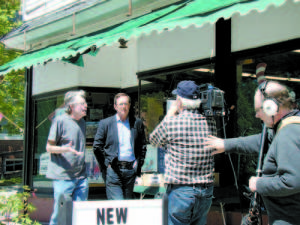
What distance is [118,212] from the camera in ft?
8.81

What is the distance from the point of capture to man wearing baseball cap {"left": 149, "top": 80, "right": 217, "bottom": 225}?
333 cm

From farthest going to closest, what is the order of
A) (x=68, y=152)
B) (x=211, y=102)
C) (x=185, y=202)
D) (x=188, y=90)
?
(x=68, y=152)
(x=211, y=102)
(x=188, y=90)
(x=185, y=202)

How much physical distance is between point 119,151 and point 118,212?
7.34 feet

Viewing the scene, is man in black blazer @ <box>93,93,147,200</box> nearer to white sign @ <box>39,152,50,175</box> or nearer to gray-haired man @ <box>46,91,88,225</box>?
gray-haired man @ <box>46,91,88,225</box>

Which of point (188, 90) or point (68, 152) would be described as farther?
point (68, 152)

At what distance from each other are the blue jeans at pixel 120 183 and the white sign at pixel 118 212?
1986 millimetres

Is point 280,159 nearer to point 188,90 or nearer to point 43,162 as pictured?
point 188,90

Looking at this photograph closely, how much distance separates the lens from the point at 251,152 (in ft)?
9.75

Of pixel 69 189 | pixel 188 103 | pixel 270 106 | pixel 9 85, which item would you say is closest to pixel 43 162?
pixel 9 85

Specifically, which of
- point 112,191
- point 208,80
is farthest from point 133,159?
point 208,80

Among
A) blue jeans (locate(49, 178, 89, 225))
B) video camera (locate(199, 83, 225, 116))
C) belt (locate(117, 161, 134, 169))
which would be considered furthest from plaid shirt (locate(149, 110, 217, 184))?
blue jeans (locate(49, 178, 89, 225))

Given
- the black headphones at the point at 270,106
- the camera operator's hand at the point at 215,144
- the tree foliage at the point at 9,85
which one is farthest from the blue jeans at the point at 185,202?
the tree foliage at the point at 9,85

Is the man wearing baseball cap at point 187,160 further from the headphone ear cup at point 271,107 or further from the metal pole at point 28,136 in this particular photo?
the metal pole at point 28,136

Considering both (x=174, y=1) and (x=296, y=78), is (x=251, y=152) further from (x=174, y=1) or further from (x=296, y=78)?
(x=174, y=1)
